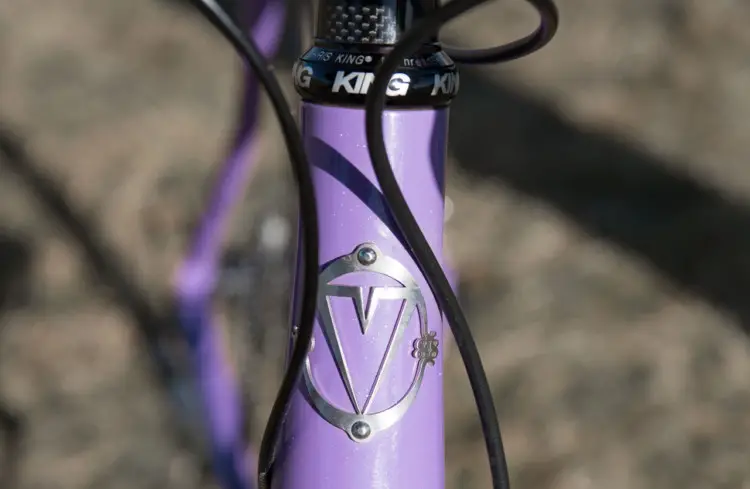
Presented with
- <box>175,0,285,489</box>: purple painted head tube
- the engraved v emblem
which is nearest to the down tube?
the engraved v emblem

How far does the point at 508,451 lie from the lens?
2.30ft

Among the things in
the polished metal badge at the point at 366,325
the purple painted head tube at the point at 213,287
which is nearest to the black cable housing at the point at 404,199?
the polished metal badge at the point at 366,325

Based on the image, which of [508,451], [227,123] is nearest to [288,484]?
[508,451]

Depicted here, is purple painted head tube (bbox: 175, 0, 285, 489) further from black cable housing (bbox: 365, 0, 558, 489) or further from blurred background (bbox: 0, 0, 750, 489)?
black cable housing (bbox: 365, 0, 558, 489)

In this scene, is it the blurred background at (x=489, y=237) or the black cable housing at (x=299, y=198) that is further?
the blurred background at (x=489, y=237)

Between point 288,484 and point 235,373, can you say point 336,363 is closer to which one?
point 288,484

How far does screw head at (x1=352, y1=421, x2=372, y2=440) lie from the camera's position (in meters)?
0.37

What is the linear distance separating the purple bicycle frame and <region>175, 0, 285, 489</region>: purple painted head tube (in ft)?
0.83

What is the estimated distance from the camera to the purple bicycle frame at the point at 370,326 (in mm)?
365

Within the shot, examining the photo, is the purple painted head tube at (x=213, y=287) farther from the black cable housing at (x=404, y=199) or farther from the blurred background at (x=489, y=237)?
the black cable housing at (x=404, y=199)

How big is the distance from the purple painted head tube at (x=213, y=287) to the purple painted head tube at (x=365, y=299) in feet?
0.83

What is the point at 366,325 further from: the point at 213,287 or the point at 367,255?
the point at 213,287

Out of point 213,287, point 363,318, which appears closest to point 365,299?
point 363,318

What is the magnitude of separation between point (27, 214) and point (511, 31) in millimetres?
609
